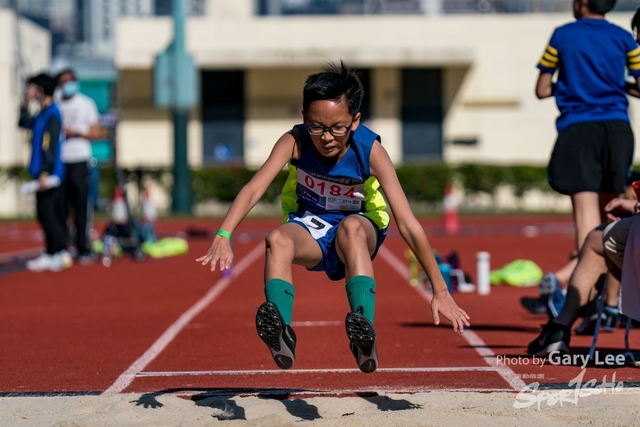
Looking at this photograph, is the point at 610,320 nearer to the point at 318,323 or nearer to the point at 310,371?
the point at 318,323

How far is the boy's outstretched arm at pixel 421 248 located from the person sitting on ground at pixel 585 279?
1657mm

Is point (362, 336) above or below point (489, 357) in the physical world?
above

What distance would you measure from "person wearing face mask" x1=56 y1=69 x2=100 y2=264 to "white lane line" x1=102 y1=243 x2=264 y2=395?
2.22 meters

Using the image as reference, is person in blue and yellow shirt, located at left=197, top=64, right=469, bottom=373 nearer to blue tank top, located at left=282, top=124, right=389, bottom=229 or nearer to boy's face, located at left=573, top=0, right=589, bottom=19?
blue tank top, located at left=282, top=124, right=389, bottom=229

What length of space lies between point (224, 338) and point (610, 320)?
2.82 metres

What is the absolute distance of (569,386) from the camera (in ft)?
18.7

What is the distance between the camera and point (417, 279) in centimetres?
1213

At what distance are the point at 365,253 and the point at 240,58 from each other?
90.8 ft

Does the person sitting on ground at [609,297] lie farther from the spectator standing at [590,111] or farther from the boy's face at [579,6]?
the boy's face at [579,6]

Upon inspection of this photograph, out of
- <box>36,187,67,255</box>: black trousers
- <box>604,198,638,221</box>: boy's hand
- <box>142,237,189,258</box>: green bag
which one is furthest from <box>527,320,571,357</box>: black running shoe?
<box>142,237,189,258</box>: green bag

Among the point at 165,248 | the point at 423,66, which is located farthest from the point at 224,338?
the point at 423,66

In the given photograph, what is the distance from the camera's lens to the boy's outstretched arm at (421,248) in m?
5.09

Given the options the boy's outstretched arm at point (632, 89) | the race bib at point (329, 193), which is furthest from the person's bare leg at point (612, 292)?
the race bib at point (329, 193)

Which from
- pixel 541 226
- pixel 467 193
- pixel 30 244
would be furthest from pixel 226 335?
pixel 467 193
